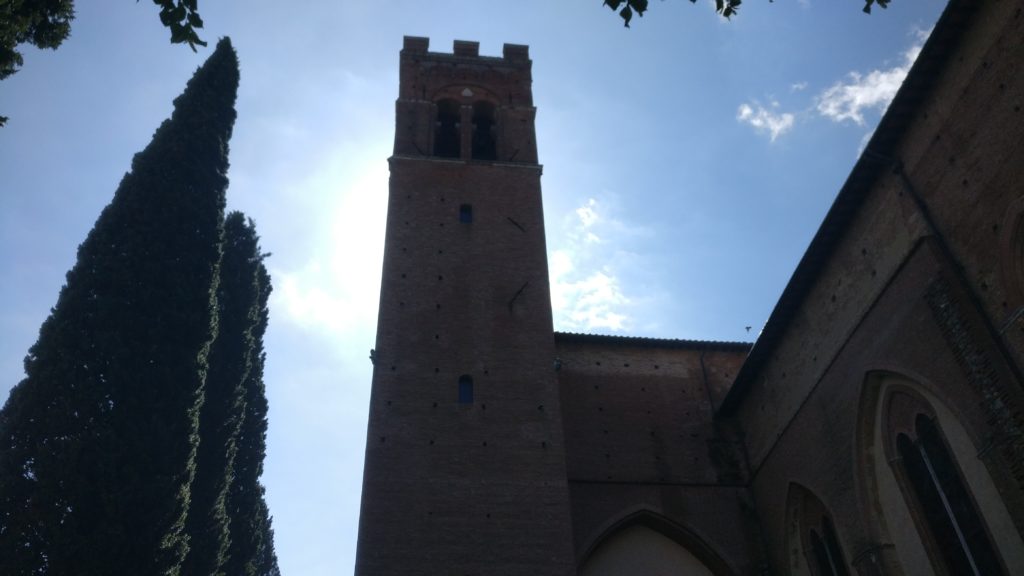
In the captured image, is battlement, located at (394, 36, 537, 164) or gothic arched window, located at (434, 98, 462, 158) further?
gothic arched window, located at (434, 98, 462, 158)

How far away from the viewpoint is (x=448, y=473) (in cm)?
1298

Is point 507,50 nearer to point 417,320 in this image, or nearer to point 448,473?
point 417,320

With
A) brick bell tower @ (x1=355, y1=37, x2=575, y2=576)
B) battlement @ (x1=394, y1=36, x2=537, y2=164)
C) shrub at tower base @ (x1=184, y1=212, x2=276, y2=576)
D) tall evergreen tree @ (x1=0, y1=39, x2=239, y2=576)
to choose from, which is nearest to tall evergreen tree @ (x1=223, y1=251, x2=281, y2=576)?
shrub at tower base @ (x1=184, y1=212, x2=276, y2=576)

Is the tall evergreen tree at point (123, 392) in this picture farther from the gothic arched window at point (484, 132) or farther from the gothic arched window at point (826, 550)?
the gothic arched window at point (826, 550)

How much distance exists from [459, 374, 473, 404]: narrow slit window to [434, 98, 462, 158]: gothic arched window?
22.8 feet

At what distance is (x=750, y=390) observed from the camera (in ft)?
50.5

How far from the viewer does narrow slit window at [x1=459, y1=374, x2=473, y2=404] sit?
14.1 meters

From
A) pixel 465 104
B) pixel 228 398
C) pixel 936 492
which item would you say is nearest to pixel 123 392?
pixel 228 398

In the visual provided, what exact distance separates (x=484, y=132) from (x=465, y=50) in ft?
9.99

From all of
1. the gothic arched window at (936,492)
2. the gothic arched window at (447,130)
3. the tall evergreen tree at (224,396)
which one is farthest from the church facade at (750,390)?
the tall evergreen tree at (224,396)

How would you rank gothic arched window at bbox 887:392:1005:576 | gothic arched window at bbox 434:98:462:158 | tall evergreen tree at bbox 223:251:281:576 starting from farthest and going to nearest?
gothic arched window at bbox 434:98:462:158 → tall evergreen tree at bbox 223:251:281:576 → gothic arched window at bbox 887:392:1005:576

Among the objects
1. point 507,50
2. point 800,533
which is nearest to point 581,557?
point 800,533

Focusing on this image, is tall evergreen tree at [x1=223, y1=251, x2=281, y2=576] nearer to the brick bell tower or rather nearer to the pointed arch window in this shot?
the brick bell tower

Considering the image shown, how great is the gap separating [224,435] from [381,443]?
4.39m
